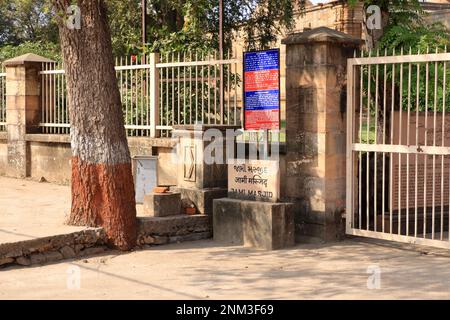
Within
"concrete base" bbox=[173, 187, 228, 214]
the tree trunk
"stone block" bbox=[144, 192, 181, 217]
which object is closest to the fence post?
"concrete base" bbox=[173, 187, 228, 214]

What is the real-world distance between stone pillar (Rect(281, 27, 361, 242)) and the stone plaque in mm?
456

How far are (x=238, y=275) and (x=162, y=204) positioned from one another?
86.2 inches

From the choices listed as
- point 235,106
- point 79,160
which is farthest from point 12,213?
point 235,106

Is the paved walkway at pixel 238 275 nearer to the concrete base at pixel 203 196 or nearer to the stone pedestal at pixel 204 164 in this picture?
the concrete base at pixel 203 196

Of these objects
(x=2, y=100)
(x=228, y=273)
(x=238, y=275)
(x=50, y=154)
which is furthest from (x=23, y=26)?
(x=238, y=275)

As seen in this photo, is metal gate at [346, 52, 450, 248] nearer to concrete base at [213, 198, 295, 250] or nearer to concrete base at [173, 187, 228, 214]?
concrete base at [213, 198, 295, 250]

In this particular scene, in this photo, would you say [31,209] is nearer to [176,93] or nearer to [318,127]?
[176,93]

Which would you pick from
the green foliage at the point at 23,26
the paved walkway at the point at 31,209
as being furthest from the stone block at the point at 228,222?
the green foliage at the point at 23,26

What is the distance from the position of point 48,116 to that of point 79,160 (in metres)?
6.16

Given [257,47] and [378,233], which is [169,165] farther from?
[257,47]

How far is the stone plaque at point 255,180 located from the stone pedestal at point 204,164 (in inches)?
14.6

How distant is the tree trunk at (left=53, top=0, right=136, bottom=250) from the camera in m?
8.18

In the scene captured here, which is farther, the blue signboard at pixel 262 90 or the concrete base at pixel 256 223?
the blue signboard at pixel 262 90

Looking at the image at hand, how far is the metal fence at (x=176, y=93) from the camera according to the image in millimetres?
10297
